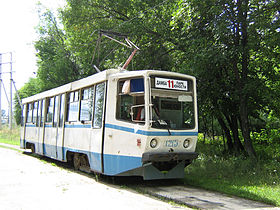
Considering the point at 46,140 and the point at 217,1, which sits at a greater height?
the point at 217,1

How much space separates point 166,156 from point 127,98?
6.09ft

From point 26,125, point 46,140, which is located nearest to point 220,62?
point 46,140

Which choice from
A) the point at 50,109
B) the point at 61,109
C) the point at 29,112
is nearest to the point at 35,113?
the point at 29,112

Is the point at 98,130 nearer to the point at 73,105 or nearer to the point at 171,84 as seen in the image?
the point at 171,84

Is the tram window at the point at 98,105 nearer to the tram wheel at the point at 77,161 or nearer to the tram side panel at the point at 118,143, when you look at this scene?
the tram side panel at the point at 118,143

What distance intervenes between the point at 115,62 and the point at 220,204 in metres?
11.2

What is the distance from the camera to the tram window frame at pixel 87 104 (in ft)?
34.0

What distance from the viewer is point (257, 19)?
420 inches

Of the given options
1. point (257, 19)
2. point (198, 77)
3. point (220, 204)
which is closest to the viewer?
point (220, 204)

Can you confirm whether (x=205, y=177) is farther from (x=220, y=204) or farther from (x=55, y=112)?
(x=55, y=112)

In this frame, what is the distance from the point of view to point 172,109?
8.91m

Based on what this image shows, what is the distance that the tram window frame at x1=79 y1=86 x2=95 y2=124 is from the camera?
10367 mm

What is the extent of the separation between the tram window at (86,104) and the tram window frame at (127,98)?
1.57 m

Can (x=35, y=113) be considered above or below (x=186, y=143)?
above
